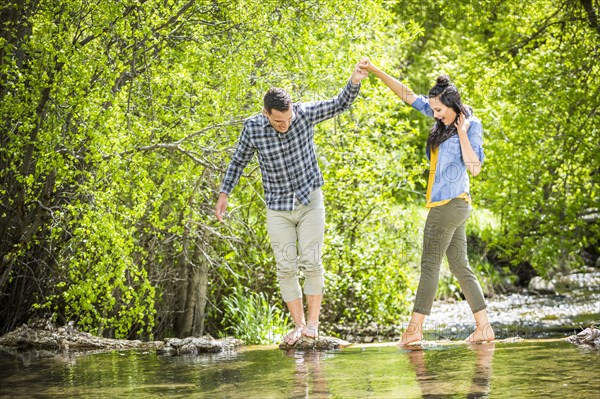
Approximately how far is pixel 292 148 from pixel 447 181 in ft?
4.20

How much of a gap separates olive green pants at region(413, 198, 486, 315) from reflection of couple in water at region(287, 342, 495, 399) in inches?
15.1

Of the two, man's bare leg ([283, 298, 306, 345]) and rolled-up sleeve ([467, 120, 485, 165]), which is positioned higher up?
rolled-up sleeve ([467, 120, 485, 165])

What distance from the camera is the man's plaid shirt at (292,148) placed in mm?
7133

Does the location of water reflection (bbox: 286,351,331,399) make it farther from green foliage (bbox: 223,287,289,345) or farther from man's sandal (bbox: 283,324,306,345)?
green foliage (bbox: 223,287,289,345)

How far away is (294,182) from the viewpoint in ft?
23.5

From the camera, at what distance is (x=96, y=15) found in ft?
27.6

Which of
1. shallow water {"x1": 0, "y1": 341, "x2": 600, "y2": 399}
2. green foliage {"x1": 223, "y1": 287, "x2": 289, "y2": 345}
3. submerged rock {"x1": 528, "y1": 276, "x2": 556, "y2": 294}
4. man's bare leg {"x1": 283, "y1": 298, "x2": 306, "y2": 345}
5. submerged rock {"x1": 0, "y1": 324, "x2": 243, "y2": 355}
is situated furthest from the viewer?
submerged rock {"x1": 528, "y1": 276, "x2": 556, "y2": 294}

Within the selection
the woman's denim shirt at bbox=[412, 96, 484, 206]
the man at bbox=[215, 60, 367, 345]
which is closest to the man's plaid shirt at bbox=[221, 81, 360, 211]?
the man at bbox=[215, 60, 367, 345]

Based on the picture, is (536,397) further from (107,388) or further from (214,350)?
(214,350)

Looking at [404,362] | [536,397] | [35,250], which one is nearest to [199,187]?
[35,250]

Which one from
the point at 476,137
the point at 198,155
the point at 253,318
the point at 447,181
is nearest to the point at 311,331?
the point at 447,181

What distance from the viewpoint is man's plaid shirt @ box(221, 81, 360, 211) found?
7133 millimetres

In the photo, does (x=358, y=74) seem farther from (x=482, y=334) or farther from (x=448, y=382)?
(x=448, y=382)

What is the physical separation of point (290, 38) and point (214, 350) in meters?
3.81
